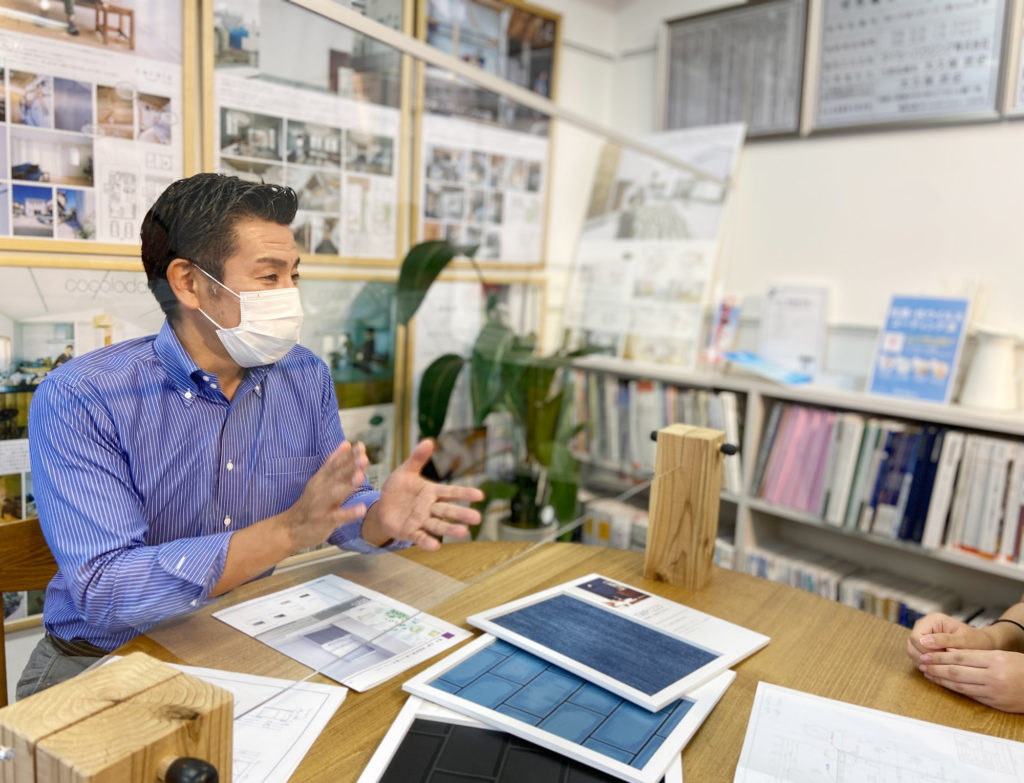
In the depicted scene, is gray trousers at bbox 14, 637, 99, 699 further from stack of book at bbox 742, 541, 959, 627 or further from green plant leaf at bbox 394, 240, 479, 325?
stack of book at bbox 742, 541, 959, 627

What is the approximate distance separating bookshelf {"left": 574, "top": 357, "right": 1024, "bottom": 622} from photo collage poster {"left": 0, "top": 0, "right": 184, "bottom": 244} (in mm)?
1337

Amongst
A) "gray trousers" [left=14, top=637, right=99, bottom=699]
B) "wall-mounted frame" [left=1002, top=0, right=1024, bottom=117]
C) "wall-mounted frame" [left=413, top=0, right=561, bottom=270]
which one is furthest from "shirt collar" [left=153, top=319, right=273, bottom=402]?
"wall-mounted frame" [left=1002, top=0, right=1024, bottom=117]

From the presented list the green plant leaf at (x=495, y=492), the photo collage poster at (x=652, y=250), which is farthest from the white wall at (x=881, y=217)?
the green plant leaf at (x=495, y=492)

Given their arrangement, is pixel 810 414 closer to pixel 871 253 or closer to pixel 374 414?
pixel 871 253

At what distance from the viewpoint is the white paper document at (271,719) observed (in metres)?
A: 0.75

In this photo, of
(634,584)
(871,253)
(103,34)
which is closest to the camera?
(103,34)

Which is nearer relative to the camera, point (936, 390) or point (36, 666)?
point (36, 666)

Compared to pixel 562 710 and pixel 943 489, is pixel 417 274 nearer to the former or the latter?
pixel 562 710

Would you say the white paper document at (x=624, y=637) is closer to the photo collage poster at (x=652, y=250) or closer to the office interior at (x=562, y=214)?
the office interior at (x=562, y=214)

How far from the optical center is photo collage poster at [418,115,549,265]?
1.67m

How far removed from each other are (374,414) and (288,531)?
0.29m

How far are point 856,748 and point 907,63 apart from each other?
2.39m

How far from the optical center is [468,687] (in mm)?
905

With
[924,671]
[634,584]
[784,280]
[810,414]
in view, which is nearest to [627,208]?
[784,280]
